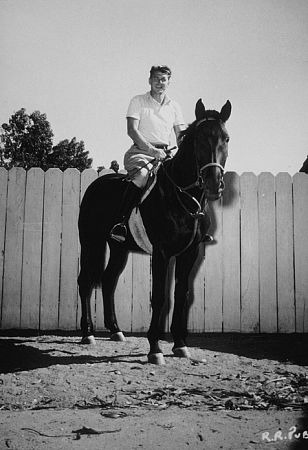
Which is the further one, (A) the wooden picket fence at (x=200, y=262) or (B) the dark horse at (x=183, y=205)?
(A) the wooden picket fence at (x=200, y=262)

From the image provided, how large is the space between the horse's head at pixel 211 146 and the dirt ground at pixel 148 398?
1613 millimetres

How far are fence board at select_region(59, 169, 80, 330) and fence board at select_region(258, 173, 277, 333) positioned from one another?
2.65 m

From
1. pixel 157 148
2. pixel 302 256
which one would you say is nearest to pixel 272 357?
pixel 302 256

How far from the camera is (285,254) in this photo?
5.48m

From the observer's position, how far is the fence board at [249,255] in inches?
213

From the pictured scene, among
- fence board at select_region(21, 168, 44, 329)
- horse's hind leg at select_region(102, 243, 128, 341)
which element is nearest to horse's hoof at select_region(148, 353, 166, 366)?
horse's hind leg at select_region(102, 243, 128, 341)

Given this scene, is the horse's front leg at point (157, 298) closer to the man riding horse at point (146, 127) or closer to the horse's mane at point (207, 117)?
the man riding horse at point (146, 127)

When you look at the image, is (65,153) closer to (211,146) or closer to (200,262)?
(200,262)

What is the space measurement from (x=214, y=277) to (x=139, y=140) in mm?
2396

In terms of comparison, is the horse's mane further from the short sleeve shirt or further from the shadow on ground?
the shadow on ground

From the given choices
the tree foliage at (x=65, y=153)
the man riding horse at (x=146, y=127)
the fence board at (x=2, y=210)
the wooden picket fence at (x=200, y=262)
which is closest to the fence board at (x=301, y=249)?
the wooden picket fence at (x=200, y=262)

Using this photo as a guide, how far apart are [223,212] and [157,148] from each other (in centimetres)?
178

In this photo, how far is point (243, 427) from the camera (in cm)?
224

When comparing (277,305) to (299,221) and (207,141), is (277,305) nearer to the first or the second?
(299,221)
